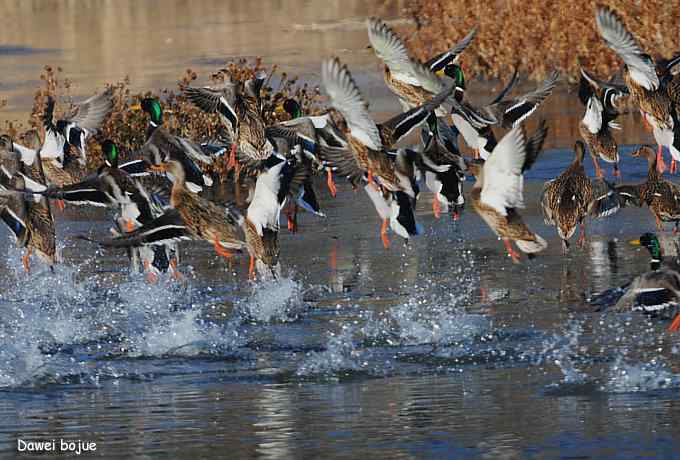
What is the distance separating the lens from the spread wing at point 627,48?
1255cm

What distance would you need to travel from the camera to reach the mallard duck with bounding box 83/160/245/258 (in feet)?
35.6

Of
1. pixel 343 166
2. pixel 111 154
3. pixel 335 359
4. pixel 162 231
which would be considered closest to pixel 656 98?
pixel 343 166

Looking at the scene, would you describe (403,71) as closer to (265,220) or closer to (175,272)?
(265,220)

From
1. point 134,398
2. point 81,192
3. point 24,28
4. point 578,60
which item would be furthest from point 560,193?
point 24,28

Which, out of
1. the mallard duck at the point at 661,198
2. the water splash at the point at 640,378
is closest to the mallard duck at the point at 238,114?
the mallard duck at the point at 661,198

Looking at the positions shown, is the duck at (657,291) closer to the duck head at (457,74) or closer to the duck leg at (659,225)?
the duck leg at (659,225)

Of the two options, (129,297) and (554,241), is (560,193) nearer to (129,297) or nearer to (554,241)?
(554,241)

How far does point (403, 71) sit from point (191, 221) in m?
2.68

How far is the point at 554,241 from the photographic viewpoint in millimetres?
13141

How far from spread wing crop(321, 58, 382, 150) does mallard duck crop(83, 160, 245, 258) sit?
1.06 metres

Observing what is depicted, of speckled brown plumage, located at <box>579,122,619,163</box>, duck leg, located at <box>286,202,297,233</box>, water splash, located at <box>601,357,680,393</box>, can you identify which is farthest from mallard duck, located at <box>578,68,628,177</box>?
water splash, located at <box>601,357,680,393</box>

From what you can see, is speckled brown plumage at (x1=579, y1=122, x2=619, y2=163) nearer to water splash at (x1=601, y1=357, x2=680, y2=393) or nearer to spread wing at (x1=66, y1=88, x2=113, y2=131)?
spread wing at (x1=66, y1=88, x2=113, y2=131)

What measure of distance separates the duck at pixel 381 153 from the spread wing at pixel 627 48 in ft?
5.72

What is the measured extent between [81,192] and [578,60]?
35.3ft
